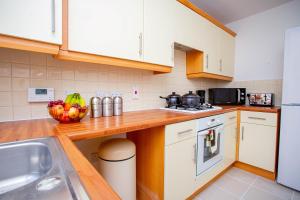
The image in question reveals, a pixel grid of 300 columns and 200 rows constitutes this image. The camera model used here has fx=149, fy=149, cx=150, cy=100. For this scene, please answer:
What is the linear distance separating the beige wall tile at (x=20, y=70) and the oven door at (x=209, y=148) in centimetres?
142

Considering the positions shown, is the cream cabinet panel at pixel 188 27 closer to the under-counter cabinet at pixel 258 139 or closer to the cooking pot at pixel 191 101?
the cooking pot at pixel 191 101

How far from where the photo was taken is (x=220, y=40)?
2162 millimetres

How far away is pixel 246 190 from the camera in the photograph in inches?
60.8

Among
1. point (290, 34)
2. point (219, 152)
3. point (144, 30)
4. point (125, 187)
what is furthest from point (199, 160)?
point (290, 34)

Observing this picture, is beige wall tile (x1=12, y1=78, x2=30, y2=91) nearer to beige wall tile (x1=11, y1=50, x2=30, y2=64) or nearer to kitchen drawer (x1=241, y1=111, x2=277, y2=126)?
beige wall tile (x1=11, y1=50, x2=30, y2=64)

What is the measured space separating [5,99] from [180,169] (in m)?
1.33

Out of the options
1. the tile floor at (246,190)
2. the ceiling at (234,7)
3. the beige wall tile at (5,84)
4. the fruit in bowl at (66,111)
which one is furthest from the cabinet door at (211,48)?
the beige wall tile at (5,84)

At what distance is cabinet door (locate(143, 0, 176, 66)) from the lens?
1.28m

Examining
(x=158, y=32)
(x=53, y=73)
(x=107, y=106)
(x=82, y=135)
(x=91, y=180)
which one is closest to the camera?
(x=91, y=180)

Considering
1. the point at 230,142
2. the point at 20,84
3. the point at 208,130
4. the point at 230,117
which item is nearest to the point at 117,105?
the point at 20,84

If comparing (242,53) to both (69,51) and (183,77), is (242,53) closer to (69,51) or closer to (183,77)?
(183,77)

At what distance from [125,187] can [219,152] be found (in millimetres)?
1108

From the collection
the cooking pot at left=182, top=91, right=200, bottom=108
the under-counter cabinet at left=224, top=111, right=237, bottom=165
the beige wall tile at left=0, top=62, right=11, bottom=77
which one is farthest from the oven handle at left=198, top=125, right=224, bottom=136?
the beige wall tile at left=0, top=62, right=11, bottom=77

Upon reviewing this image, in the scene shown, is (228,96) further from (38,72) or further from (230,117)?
(38,72)
